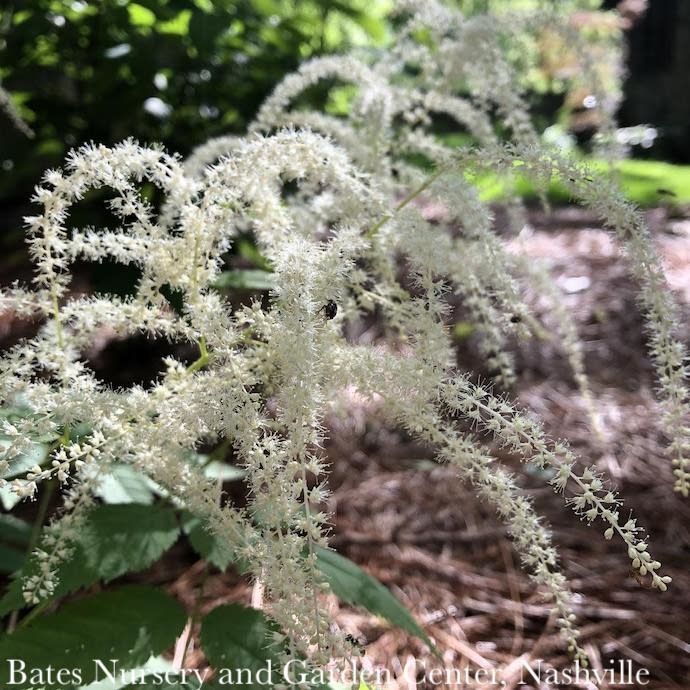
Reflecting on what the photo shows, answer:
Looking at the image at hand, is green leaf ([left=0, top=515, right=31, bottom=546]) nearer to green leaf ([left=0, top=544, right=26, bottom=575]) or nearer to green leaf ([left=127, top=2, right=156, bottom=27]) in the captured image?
green leaf ([left=0, top=544, right=26, bottom=575])

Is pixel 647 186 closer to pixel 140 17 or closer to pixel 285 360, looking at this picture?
pixel 140 17

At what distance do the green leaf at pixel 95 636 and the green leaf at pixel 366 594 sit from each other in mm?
376

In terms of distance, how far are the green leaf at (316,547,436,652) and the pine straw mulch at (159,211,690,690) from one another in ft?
0.48

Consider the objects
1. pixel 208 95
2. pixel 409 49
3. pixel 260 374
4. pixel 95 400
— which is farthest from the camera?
pixel 208 95

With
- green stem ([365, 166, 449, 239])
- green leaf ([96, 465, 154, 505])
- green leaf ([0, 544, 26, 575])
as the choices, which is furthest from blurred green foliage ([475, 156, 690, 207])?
green leaf ([0, 544, 26, 575])

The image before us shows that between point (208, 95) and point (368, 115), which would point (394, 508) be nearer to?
point (368, 115)

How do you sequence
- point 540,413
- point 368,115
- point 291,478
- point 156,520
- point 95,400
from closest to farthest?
point 291,478 → point 95,400 → point 156,520 → point 368,115 → point 540,413

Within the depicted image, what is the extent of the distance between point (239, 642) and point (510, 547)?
5.27 feet

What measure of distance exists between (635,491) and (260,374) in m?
2.18

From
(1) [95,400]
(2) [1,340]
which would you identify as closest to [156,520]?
(1) [95,400]

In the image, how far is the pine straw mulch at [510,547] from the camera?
228 centimetres

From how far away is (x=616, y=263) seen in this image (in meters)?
5.62

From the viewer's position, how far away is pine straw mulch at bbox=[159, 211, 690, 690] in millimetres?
2277

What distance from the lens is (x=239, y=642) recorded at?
5.10ft
